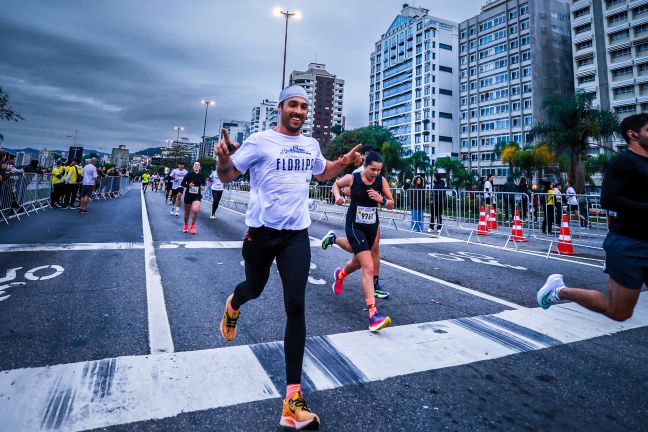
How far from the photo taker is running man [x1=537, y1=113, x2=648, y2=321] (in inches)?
107

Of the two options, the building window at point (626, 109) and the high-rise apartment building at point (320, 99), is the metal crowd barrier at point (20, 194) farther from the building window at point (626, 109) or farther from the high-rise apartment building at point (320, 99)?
the high-rise apartment building at point (320, 99)

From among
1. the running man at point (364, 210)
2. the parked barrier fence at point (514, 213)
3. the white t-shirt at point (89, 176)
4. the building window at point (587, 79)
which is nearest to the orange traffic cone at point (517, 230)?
the parked barrier fence at point (514, 213)

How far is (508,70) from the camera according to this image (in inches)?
3039

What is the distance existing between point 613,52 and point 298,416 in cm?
8054

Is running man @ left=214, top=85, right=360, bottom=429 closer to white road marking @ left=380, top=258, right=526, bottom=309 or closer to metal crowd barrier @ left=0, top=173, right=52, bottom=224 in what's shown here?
white road marking @ left=380, top=258, right=526, bottom=309

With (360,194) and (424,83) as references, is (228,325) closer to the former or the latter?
(360,194)

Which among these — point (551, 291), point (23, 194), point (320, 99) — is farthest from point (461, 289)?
point (320, 99)

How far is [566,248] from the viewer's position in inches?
Answer: 355

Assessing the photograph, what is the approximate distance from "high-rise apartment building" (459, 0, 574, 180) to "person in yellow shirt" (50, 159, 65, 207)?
255ft

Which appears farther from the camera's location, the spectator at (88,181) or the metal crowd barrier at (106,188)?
the metal crowd barrier at (106,188)

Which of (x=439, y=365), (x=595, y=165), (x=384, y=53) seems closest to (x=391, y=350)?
(x=439, y=365)

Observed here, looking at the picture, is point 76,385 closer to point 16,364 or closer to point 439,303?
point 16,364

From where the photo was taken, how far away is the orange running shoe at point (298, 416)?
197 centimetres

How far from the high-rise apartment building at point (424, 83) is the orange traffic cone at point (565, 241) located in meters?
90.2
